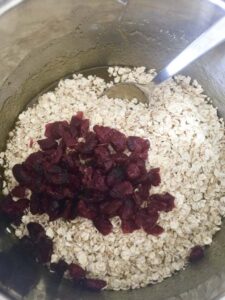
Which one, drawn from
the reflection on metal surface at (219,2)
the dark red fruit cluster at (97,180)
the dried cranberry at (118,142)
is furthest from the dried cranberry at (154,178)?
the reflection on metal surface at (219,2)

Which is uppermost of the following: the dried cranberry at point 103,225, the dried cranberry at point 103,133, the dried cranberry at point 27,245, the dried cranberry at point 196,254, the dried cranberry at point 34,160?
the dried cranberry at point 103,133

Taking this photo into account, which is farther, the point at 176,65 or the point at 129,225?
the point at 176,65

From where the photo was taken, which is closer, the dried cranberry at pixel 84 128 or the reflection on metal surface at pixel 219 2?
the reflection on metal surface at pixel 219 2

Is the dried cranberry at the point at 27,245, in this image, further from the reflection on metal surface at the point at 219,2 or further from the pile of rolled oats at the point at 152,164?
the reflection on metal surface at the point at 219,2

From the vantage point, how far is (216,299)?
1233 mm

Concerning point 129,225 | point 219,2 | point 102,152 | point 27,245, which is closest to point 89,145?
point 102,152

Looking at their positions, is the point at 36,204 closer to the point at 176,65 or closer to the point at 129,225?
the point at 129,225

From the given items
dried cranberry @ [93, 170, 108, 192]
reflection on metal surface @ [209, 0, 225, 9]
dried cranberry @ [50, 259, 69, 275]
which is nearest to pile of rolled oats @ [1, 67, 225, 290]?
dried cranberry @ [50, 259, 69, 275]

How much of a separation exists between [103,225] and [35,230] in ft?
0.71

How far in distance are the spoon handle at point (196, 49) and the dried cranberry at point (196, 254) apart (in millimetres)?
567

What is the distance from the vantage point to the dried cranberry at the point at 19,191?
59.7 inches

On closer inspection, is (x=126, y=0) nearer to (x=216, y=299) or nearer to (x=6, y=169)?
(x=6, y=169)

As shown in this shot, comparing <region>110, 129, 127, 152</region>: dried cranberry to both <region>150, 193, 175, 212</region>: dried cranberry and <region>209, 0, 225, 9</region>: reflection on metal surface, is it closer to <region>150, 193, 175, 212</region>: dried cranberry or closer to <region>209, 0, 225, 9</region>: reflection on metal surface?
<region>150, 193, 175, 212</region>: dried cranberry

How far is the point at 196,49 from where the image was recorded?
1.51 metres
